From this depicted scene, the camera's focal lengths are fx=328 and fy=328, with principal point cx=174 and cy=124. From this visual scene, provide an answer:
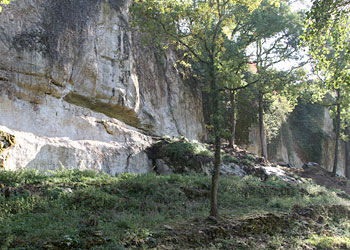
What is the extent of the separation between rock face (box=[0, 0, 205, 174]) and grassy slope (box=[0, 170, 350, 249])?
205 centimetres

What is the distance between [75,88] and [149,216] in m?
7.29

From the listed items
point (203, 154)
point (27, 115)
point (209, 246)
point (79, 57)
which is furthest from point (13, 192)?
point (203, 154)

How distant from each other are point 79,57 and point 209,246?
9.47 m

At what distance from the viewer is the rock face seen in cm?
1085

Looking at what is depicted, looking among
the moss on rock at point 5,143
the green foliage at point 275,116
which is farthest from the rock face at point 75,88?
the green foliage at point 275,116

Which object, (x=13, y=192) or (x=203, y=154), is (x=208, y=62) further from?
(x=203, y=154)

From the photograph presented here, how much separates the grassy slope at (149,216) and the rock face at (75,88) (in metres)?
2.05

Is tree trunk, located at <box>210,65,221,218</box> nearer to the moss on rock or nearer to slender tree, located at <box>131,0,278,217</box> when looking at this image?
slender tree, located at <box>131,0,278,217</box>

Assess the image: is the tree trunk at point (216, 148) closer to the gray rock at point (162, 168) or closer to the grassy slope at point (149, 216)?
the grassy slope at point (149, 216)

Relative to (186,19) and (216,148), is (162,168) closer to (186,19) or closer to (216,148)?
(216,148)

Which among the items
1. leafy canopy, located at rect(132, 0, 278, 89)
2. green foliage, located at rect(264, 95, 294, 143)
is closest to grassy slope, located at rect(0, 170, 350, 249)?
leafy canopy, located at rect(132, 0, 278, 89)

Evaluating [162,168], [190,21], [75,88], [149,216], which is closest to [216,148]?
[149,216]

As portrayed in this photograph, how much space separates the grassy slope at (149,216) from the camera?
589cm

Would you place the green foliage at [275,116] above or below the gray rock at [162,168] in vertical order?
above
